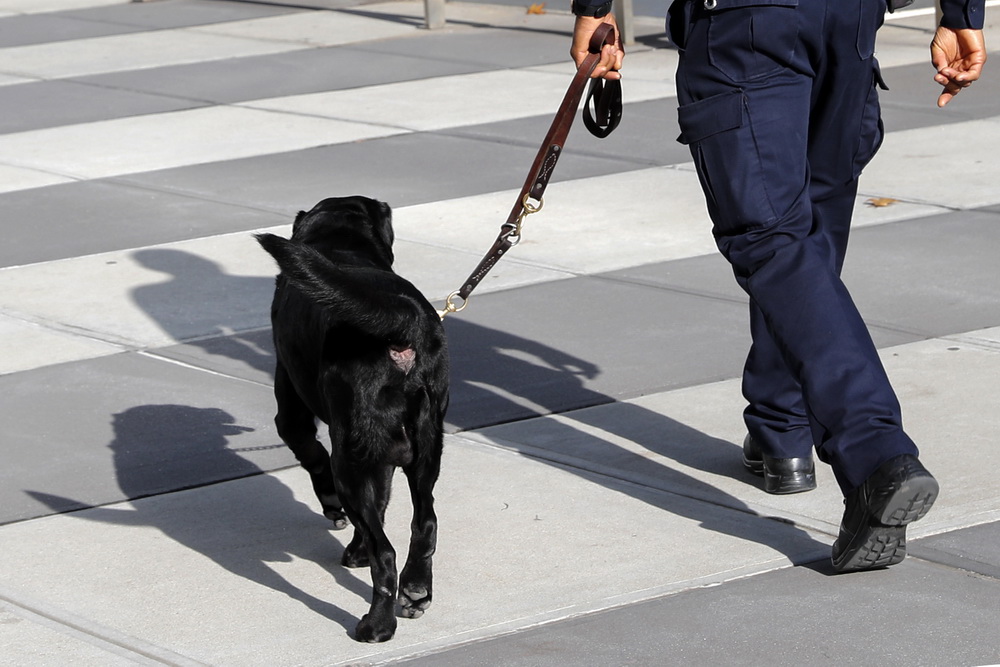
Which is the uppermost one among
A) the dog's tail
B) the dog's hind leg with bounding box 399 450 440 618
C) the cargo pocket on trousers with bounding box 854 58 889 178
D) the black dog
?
the cargo pocket on trousers with bounding box 854 58 889 178

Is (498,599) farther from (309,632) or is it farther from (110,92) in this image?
(110,92)

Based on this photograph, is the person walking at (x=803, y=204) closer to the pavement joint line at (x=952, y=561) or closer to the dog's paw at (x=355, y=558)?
the pavement joint line at (x=952, y=561)

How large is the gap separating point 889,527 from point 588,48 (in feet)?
5.28

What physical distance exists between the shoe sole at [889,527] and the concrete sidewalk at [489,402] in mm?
65

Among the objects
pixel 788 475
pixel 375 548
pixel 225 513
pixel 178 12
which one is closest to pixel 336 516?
pixel 225 513

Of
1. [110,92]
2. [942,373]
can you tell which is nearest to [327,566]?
[942,373]

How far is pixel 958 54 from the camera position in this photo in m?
4.61

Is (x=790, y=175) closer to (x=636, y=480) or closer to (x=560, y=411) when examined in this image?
(x=636, y=480)

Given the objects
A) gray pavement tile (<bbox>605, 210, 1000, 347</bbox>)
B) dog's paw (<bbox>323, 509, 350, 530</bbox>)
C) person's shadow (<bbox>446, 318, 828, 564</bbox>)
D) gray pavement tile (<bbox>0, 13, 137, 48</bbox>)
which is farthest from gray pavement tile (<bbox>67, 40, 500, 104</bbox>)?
dog's paw (<bbox>323, 509, 350, 530</bbox>)

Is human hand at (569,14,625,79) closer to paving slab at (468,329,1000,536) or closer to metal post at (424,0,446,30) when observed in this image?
paving slab at (468,329,1000,536)

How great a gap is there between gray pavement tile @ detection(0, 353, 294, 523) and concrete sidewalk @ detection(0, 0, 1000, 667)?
0.05ft

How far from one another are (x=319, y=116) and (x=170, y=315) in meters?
4.75

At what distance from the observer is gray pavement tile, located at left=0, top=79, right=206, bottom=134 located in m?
11.8

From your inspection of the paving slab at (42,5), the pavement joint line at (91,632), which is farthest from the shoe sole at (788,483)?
the paving slab at (42,5)
